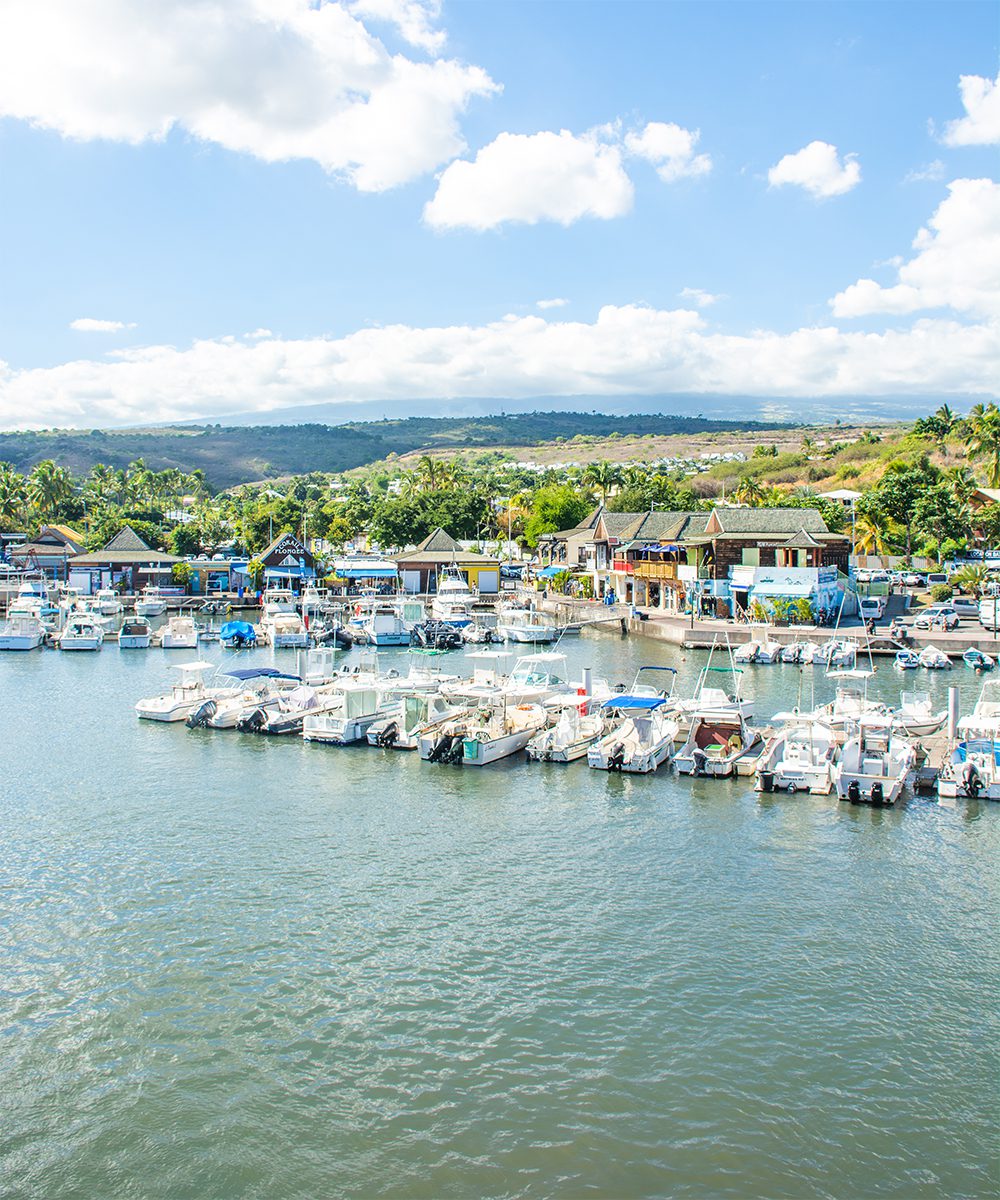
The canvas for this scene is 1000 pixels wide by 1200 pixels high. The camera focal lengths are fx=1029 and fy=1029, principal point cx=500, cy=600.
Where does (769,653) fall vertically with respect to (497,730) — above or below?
below

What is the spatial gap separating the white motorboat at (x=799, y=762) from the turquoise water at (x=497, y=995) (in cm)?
62

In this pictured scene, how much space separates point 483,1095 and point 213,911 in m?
8.79

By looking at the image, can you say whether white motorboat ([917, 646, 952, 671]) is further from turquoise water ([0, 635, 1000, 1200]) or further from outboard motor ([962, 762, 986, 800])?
turquoise water ([0, 635, 1000, 1200])

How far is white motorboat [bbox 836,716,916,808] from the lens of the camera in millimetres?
28609

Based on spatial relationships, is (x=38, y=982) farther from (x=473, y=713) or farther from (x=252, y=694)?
(x=252, y=694)

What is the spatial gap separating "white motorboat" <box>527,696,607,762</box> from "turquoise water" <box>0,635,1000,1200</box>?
3.94 m

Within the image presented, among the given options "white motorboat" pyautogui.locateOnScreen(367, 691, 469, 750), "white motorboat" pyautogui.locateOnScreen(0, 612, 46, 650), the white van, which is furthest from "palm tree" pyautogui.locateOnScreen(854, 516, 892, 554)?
"white motorboat" pyautogui.locateOnScreen(0, 612, 46, 650)

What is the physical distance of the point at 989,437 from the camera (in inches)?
3679

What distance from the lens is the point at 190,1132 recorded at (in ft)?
46.7

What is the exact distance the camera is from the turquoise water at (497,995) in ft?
45.0

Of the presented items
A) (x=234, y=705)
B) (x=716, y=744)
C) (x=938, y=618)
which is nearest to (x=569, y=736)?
(x=716, y=744)

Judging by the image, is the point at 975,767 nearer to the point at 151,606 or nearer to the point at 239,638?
the point at 239,638

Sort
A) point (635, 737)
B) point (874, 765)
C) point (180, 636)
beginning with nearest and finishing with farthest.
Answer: point (874, 765) → point (635, 737) → point (180, 636)

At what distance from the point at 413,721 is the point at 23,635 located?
42.3 metres
